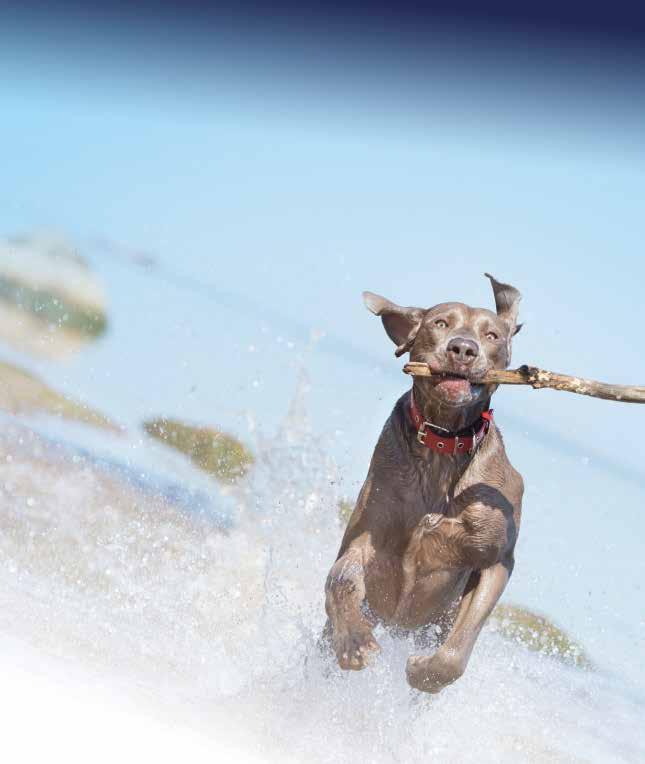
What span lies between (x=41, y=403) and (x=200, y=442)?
204 cm

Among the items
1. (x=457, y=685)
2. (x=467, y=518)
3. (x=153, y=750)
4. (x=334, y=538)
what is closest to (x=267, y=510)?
(x=334, y=538)

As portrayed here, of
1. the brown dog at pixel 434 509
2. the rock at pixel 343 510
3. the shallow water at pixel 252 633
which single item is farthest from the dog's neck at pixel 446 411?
the rock at pixel 343 510

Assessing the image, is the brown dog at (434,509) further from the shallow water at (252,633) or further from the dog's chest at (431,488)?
the shallow water at (252,633)

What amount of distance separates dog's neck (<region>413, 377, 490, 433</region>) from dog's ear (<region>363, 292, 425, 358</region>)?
0.29 m

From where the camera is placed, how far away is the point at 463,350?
579cm

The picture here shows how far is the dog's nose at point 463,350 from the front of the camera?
5.79 metres

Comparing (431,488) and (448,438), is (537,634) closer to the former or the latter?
(431,488)

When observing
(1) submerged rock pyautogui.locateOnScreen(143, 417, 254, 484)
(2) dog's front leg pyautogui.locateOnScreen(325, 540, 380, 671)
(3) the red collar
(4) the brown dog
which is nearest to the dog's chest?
(4) the brown dog

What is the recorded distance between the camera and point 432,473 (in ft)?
20.4

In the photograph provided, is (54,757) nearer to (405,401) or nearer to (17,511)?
(405,401)

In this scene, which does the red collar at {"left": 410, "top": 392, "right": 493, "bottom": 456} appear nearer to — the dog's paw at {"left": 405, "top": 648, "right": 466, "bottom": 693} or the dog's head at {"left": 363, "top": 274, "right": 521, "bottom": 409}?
the dog's head at {"left": 363, "top": 274, "right": 521, "bottom": 409}

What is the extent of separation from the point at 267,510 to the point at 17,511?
2074mm

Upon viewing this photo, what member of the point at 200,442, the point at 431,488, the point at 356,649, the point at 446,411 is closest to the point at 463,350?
the point at 446,411

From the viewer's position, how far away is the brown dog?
5957 mm
